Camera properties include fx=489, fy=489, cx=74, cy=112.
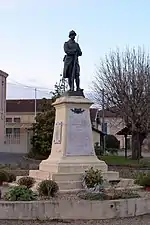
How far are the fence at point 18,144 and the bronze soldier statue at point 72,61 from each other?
26.3 m

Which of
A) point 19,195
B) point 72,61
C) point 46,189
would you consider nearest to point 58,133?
point 72,61

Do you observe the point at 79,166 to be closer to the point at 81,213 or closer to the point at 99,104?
the point at 81,213

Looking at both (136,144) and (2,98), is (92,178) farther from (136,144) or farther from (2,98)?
(2,98)

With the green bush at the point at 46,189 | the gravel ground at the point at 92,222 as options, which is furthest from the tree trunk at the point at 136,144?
the gravel ground at the point at 92,222

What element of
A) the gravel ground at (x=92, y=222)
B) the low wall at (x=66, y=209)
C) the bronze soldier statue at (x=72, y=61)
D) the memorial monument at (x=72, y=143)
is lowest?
the gravel ground at (x=92, y=222)

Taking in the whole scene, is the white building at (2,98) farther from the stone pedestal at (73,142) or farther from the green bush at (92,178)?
the green bush at (92,178)

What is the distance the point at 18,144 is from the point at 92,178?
31.3 meters

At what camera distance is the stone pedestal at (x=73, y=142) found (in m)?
15.9

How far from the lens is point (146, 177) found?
15500 mm

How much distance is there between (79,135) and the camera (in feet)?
53.4

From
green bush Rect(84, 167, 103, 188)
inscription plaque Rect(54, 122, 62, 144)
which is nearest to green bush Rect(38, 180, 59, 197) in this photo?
green bush Rect(84, 167, 103, 188)

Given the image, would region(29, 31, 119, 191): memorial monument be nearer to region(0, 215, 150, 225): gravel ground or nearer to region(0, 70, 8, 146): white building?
region(0, 215, 150, 225): gravel ground

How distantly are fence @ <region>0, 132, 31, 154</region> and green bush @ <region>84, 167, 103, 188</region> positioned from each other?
2843 centimetres

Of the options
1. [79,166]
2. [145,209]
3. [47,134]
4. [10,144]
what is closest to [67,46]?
[79,166]
